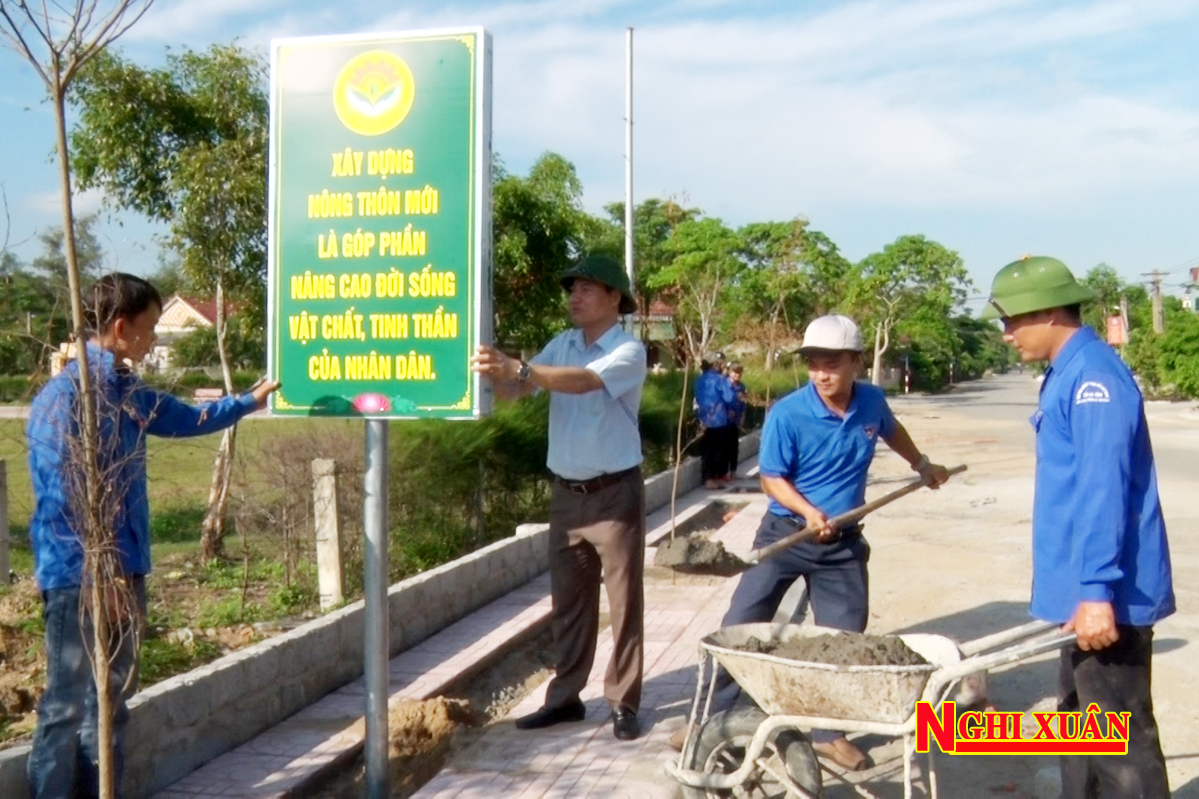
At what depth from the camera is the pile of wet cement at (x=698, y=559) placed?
9.23m

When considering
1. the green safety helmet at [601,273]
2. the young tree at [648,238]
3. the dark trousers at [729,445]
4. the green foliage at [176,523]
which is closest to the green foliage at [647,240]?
the young tree at [648,238]

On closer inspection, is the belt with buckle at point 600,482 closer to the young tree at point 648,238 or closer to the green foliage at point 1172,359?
the young tree at point 648,238

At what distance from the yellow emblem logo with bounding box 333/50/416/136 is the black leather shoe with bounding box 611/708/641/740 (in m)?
2.51

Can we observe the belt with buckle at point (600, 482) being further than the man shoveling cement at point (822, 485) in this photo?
Yes

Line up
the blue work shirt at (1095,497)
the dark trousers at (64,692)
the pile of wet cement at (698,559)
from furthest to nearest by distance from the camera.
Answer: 1. the pile of wet cement at (698,559)
2. the dark trousers at (64,692)
3. the blue work shirt at (1095,497)

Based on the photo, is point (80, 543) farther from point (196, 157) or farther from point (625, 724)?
point (196, 157)

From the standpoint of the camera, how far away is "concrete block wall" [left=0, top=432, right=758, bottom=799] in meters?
4.29

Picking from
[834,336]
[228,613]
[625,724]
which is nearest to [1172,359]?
[228,613]

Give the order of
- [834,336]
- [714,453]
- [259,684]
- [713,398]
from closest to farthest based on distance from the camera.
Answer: [834,336]
[259,684]
[713,398]
[714,453]

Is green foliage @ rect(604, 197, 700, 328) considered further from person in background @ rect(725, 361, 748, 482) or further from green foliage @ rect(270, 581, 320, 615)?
green foliage @ rect(270, 581, 320, 615)

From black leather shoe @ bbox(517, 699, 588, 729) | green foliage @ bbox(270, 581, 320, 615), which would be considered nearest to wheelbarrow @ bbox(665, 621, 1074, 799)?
black leather shoe @ bbox(517, 699, 588, 729)

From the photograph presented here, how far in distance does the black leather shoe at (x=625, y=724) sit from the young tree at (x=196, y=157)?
3.89 meters

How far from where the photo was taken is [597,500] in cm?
498

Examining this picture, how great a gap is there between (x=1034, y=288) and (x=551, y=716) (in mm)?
2749
